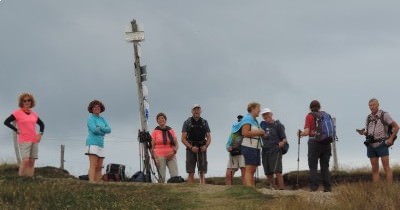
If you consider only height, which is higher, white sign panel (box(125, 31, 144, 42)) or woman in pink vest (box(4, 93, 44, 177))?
white sign panel (box(125, 31, 144, 42))

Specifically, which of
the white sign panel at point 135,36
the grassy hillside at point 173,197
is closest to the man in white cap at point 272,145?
the grassy hillside at point 173,197

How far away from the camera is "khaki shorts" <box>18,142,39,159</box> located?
45.8 ft

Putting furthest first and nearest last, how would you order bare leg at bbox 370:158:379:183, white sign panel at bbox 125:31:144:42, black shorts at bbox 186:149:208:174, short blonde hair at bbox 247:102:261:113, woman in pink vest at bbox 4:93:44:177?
white sign panel at bbox 125:31:144:42, black shorts at bbox 186:149:208:174, bare leg at bbox 370:158:379:183, woman in pink vest at bbox 4:93:44:177, short blonde hair at bbox 247:102:261:113

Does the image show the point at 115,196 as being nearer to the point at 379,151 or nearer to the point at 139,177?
the point at 139,177

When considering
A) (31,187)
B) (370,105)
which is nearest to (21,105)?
(31,187)

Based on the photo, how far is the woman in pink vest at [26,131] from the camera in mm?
13969

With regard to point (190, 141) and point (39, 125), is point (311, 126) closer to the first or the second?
point (190, 141)

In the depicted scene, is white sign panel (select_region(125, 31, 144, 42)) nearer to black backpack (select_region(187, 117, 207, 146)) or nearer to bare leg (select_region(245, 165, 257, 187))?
black backpack (select_region(187, 117, 207, 146))

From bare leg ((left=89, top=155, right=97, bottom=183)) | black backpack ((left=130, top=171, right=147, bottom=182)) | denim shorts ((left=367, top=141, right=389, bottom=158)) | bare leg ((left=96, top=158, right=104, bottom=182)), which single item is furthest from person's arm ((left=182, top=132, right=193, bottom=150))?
denim shorts ((left=367, top=141, right=389, bottom=158))

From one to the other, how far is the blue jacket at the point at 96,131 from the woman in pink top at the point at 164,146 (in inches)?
49.2

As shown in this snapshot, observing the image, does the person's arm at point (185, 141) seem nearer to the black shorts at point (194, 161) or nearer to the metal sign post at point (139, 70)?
the black shorts at point (194, 161)

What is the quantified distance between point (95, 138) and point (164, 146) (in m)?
1.58

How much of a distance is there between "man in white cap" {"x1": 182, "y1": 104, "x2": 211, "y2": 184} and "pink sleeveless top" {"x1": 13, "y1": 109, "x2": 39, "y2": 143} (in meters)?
3.12

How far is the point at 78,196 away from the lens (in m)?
11.5
